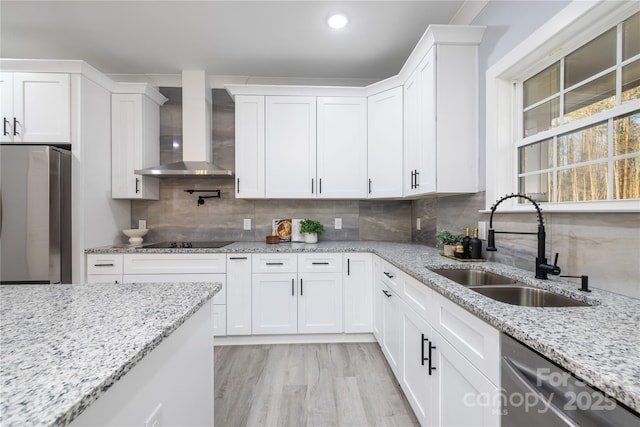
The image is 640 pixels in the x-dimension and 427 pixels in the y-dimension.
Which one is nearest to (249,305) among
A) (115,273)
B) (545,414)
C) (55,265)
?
(115,273)

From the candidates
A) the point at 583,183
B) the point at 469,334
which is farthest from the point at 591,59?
the point at 469,334

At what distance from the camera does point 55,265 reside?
2268 mm

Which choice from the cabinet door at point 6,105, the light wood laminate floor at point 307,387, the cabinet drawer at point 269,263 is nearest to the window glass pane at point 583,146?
the light wood laminate floor at point 307,387

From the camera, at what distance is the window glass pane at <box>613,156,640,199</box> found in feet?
3.64

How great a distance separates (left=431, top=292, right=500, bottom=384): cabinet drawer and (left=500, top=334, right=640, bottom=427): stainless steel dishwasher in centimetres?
4

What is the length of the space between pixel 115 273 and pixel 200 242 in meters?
0.82

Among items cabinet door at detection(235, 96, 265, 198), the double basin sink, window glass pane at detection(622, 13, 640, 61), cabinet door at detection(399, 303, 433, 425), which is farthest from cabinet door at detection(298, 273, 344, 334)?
window glass pane at detection(622, 13, 640, 61)

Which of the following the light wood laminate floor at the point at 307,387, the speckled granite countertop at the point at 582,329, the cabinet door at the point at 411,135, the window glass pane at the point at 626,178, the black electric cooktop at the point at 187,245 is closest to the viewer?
the speckled granite countertop at the point at 582,329

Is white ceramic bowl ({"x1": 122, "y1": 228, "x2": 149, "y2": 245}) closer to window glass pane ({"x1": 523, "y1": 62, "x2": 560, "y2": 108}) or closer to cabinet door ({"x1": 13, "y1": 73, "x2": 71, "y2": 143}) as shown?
cabinet door ({"x1": 13, "y1": 73, "x2": 71, "y2": 143})

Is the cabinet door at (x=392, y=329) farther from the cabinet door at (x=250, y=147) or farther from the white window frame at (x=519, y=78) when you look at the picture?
the cabinet door at (x=250, y=147)

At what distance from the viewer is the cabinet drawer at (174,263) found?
8.26ft

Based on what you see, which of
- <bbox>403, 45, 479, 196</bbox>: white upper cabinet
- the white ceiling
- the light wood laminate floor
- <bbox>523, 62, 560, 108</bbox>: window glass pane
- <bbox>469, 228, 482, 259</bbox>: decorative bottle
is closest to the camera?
<bbox>523, 62, 560, 108</bbox>: window glass pane

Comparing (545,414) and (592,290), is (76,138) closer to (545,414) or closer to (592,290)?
(545,414)

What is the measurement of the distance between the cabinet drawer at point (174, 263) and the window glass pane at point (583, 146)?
2554 mm
